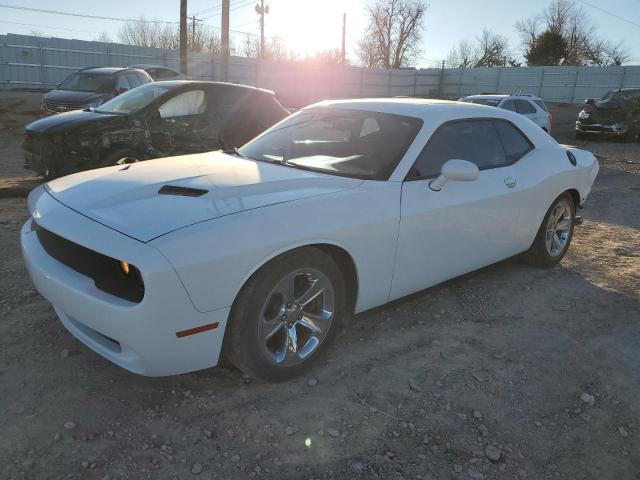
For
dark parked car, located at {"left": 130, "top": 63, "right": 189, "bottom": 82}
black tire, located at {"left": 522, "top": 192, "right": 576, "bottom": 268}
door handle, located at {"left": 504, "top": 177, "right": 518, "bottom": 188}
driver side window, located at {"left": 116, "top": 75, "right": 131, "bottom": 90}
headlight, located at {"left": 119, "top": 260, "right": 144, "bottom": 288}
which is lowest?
black tire, located at {"left": 522, "top": 192, "right": 576, "bottom": 268}

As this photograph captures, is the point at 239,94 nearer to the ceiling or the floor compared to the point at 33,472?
nearer to the ceiling

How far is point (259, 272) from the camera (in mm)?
2680

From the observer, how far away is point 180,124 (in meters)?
7.18

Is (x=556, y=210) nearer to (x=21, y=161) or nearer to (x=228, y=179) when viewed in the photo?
(x=228, y=179)

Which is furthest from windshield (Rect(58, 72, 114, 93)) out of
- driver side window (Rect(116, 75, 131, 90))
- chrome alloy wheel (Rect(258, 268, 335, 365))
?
chrome alloy wheel (Rect(258, 268, 335, 365))

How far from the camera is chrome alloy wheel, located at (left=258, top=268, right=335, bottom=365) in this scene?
112 inches

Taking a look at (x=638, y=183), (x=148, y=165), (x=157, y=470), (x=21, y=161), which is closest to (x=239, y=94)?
(x=148, y=165)

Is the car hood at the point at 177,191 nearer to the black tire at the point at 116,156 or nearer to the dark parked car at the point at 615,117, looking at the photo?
the black tire at the point at 116,156

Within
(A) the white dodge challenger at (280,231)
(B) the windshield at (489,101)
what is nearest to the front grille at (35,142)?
(A) the white dodge challenger at (280,231)

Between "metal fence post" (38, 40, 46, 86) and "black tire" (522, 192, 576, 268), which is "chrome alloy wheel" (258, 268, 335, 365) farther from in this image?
"metal fence post" (38, 40, 46, 86)

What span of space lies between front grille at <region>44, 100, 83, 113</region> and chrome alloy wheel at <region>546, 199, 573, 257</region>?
10752mm

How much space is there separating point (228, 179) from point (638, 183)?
A: 31.8 feet

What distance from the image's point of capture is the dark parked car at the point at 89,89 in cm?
1213

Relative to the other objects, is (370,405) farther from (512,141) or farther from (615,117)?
(615,117)
